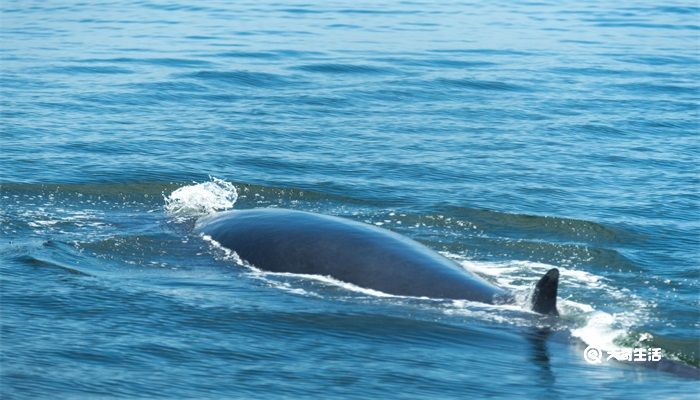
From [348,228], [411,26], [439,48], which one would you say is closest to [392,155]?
[348,228]

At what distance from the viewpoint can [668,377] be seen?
10.1 metres

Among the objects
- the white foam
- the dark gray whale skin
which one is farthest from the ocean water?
the dark gray whale skin

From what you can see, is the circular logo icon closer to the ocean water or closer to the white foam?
the ocean water

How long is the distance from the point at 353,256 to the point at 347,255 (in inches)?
2.8

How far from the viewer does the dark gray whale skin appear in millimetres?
11875

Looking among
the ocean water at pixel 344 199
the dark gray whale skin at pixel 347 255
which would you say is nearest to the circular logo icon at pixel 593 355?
the ocean water at pixel 344 199

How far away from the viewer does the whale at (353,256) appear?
38.7 ft

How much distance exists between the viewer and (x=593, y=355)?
10539mm

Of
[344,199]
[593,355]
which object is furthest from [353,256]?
[344,199]

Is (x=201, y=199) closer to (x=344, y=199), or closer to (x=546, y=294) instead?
(x=344, y=199)

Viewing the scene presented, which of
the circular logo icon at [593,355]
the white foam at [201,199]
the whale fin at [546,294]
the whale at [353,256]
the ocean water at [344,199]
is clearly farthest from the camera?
the white foam at [201,199]

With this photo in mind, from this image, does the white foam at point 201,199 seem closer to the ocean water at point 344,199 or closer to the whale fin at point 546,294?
the ocean water at point 344,199

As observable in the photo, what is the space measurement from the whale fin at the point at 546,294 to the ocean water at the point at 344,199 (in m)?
0.11

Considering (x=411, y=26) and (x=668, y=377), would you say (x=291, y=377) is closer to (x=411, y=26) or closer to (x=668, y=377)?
(x=668, y=377)
